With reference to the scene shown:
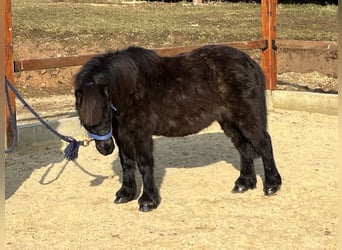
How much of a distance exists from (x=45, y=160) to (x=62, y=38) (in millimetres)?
8045

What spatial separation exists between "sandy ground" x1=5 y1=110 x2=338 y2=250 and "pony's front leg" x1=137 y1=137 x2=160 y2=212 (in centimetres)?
8

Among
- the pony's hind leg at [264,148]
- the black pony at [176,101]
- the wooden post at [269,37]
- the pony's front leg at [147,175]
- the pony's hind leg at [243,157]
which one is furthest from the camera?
the wooden post at [269,37]

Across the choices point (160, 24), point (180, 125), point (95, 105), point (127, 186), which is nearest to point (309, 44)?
point (180, 125)

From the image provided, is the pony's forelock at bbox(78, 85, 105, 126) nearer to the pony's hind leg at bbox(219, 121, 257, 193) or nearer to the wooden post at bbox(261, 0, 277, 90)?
the pony's hind leg at bbox(219, 121, 257, 193)

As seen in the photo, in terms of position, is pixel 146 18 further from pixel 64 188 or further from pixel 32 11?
pixel 64 188

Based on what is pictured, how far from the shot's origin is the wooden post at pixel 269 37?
27.2ft

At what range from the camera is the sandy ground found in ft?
12.7

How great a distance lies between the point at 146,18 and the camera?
18.7 m

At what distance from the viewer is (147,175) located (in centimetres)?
452

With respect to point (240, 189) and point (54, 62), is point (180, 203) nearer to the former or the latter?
point (240, 189)

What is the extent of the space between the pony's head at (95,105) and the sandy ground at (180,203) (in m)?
0.69

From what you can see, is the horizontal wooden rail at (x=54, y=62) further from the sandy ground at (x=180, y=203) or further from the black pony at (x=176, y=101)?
the black pony at (x=176, y=101)

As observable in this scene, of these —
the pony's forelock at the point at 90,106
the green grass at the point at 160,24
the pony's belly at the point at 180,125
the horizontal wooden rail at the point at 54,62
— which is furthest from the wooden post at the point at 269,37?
the green grass at the point at 160,24

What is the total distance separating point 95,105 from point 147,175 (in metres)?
0.91
